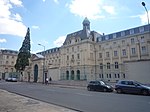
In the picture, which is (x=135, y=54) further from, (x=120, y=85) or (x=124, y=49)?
(x=120, y=85)

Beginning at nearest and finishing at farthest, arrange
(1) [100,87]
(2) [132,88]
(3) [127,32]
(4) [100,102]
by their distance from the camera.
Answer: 1. (4) [100,102]
2. (2) [132,88]
3. (1) [100,87]
4. (3) [127,32]

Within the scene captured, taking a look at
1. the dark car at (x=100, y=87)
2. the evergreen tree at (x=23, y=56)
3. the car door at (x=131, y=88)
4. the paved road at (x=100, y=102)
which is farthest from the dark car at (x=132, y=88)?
the evergreen tree at (x=23, y=56)

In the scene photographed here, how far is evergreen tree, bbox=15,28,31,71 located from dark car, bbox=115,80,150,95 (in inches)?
1975

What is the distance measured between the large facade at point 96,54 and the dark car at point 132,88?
26.6 meters

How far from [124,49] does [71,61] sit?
21150 millimetres

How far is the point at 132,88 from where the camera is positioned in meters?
20.2

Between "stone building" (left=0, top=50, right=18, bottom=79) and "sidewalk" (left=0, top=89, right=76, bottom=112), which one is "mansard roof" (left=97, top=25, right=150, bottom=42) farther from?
"stone building" (left=0, top=50, right=18, bottom=79)

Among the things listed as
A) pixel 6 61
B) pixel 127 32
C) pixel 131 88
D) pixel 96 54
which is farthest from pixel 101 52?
pixel 6 61

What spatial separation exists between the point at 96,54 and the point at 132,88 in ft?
159

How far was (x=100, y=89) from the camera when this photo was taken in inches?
984

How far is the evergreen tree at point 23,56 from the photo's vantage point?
65.7 m

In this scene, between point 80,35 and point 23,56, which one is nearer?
point 23,56

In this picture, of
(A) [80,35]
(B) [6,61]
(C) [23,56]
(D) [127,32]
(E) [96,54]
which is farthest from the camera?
(B) [6,61]

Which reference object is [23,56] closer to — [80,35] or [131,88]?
[80,35]
